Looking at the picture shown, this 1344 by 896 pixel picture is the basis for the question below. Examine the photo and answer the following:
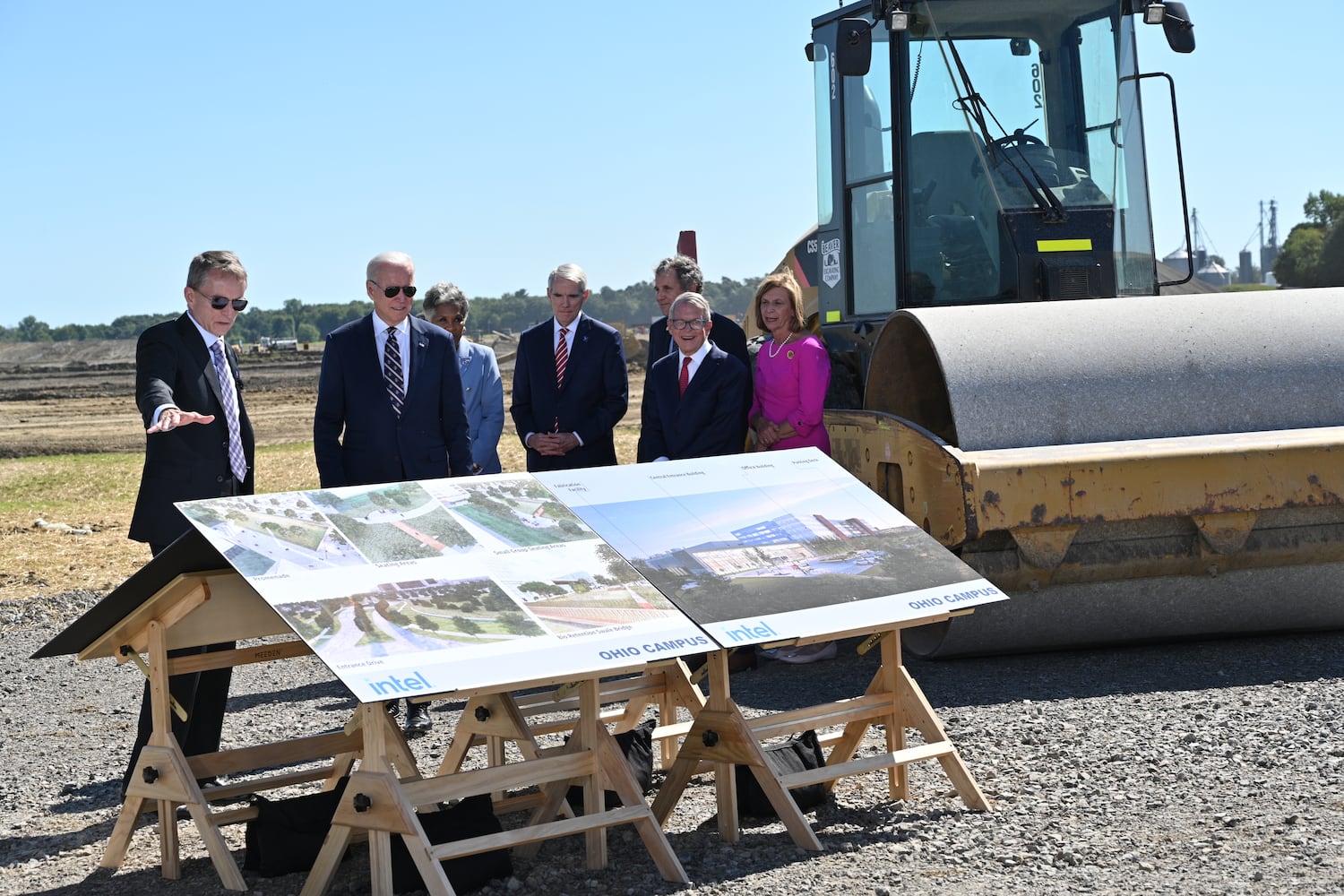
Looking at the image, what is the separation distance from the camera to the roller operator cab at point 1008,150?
26.3 feet

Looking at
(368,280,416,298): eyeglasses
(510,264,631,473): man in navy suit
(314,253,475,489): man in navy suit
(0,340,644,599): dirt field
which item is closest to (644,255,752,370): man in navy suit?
(510,264,631,473): man in navy suit

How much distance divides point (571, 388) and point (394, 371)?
1.50 meters

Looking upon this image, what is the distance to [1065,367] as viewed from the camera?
6.63 meters

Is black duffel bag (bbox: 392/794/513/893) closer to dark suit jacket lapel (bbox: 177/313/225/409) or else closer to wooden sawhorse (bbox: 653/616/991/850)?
wooden sawhorse (bbox: 653/616/991/850)

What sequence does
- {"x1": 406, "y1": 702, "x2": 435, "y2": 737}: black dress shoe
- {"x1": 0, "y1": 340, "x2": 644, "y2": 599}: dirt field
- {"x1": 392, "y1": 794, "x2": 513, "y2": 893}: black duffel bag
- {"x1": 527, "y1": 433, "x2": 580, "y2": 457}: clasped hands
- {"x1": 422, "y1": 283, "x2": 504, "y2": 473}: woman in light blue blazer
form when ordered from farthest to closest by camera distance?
{"x1": 0, "y1": 340, "x2": 644, "y2": 599}: dirt field, {"x1": 422, "y1": 283, "x2": 504, "y2": 473}: woman in light blue blazer, {"x1": 527, "y1": 433, "x2": 580, "y2": 457}: clasped hands, {"x1": 406, "y1": 702, "x2": 435, "y2": 737}: black dress shoe, {"x1": 392, "y1": 794, "x2": 513, "y2": 893}: black duffel bag

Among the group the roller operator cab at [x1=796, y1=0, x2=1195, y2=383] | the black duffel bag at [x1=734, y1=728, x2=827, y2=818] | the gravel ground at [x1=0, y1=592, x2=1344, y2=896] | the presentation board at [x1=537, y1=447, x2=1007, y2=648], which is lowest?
the gravel ground at [x1=0, y1=592, x2=1344, y2=896]

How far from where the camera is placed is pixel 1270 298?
7.19 m

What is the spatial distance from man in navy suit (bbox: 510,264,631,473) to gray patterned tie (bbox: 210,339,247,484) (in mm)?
1795

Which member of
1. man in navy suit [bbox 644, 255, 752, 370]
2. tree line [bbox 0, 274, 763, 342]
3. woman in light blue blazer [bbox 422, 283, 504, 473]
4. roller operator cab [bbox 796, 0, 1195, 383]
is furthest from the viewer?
tree line [bbox 0, 274, 763, 342]

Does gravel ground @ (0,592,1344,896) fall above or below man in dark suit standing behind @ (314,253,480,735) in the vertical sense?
below

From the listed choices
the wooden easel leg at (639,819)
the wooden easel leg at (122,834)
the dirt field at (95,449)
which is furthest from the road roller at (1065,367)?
the dirt field at (95,449)

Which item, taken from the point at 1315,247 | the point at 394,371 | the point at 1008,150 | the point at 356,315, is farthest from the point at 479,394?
the point at 356,315

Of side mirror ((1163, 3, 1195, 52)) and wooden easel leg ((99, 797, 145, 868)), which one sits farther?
side mirror ((1163, 3, 1195, 52))

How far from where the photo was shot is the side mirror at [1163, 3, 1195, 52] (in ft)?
26.7
